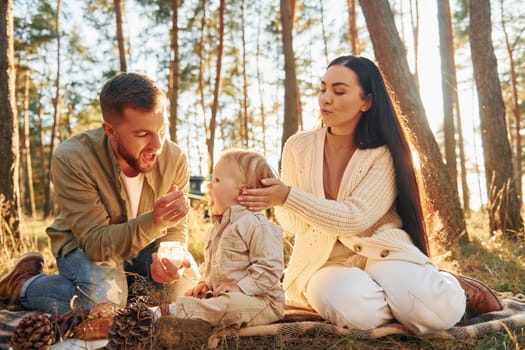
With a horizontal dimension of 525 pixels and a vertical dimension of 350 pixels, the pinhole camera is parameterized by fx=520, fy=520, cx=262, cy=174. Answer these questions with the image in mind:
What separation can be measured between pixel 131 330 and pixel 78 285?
3.19 feet

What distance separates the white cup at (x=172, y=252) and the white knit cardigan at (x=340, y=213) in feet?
2.16

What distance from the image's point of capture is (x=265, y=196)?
274 centimetres

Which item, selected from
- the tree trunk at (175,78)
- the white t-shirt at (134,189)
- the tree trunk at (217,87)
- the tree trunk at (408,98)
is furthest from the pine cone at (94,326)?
the tree trunk at (217,87)

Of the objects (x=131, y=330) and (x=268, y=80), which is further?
(x=268, y=80)

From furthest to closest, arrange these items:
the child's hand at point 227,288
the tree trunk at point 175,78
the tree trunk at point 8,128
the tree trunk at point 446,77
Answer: the tree trunk at point 175,78 < the tree trunk at point 446,77 < the tree trunk at point 8,128 < the child's hand at point 227,288

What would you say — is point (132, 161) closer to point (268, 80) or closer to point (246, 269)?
point (246, 269)

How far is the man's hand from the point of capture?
2.79m

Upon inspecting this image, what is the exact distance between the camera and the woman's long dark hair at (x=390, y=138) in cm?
308

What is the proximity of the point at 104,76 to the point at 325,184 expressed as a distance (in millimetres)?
14919

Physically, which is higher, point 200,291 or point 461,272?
point 200,291

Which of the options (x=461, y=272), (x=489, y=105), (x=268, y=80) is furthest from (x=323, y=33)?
(x=461, y=272)

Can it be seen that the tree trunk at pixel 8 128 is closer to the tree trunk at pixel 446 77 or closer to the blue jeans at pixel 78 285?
the blue jeans at pixel 78 285

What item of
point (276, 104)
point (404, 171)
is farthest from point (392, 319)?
point (276, 104)

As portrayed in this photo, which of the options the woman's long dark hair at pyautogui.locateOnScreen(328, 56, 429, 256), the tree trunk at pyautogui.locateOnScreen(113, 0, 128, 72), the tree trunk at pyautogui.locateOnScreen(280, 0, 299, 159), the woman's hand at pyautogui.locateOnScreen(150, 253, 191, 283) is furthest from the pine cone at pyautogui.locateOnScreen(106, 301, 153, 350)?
the tree trunk at pyautogui.locateOnScreen(113, 0, 128, 72)
